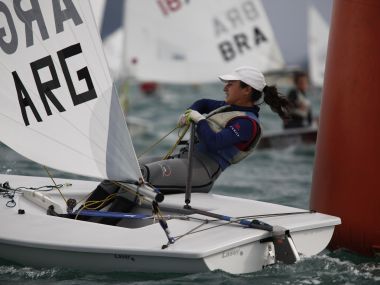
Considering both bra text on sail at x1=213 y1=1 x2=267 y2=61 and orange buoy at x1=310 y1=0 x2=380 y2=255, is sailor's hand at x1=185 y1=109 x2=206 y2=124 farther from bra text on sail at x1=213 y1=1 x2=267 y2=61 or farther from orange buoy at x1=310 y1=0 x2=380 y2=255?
bra text on sail at x1=213 y1=1 x2=267 y2=61

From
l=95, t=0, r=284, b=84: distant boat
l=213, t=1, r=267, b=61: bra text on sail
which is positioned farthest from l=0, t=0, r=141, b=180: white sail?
l=213, t=1, r=267, b=61: bra text on sail

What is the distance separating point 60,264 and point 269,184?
326 centimetres

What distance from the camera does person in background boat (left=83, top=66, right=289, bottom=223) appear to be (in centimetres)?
400

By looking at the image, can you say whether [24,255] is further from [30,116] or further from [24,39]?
[24,39]

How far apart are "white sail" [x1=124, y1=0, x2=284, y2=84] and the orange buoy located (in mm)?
7030

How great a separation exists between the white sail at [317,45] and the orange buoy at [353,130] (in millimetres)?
9400

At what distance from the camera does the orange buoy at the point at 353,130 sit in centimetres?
391

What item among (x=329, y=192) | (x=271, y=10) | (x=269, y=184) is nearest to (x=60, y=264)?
(x=329, y=192)

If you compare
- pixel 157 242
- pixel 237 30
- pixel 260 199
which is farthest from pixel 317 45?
pixel 157 242

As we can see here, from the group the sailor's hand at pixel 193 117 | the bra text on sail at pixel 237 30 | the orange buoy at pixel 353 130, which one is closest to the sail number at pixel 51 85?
the sailor's hand at pixel 193 117

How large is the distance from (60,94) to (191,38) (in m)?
7.53

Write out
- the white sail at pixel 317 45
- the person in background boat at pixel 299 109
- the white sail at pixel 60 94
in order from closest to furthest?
1. the white sail at pixel 60 94
2. the person in background boat at pixel 299 109
3. the white sail at pixel 317 45

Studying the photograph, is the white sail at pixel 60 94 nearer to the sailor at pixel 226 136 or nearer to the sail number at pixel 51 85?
the sail number at pixel 51 85

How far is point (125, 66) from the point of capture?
36.2 feet
